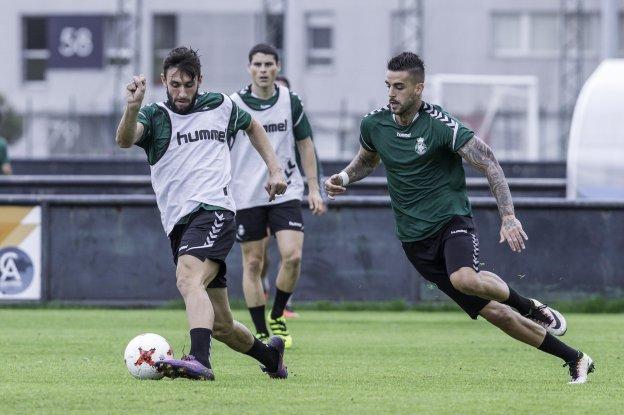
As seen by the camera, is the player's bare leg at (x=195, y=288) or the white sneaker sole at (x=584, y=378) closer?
the player's bare leg at (x=195, y=288)

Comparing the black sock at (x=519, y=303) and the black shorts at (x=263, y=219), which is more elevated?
the black shorts at (x=263, y=219)

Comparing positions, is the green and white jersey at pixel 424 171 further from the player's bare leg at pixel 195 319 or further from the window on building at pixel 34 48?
the window on building at pixel 34 48

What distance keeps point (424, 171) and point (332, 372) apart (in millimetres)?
1471

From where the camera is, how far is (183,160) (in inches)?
351

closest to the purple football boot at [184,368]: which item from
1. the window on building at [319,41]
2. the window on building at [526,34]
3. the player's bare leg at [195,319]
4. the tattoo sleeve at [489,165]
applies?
the player's bare leg at [195,319]

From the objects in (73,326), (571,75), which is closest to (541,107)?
(571,75)

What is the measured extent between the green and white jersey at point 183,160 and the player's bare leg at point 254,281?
9.83 ft

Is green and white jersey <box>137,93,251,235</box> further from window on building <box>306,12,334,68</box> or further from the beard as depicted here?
window on building <box>306,12,334,68</box>

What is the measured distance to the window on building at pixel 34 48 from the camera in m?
50.2

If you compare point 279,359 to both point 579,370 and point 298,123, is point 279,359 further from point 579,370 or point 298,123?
point 298,123

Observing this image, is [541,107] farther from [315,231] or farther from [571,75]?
[315,231]

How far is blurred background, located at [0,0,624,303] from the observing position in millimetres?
16016

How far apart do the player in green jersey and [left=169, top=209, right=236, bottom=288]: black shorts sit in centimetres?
86

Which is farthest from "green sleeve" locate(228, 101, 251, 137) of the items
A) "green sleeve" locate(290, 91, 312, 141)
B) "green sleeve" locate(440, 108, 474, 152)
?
"green sleeve" locate(290, 91, 312, 141)
